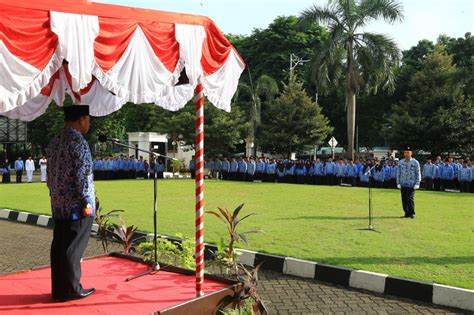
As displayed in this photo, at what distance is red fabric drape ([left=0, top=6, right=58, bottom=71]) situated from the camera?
11.8ft

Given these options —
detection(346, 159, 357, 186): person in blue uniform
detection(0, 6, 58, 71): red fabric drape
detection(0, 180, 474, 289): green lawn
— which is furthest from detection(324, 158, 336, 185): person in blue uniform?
detection(0, 6, 58, 71): red fabric drape

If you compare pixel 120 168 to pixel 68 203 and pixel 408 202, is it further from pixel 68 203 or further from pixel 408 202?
pixel 68 203

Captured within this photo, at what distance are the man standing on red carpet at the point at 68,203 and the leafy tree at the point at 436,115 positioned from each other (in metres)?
26.3

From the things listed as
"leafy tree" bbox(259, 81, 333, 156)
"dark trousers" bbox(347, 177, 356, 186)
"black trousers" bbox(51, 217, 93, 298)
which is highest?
"leafy tree" bbox(259, 81, 333, 156)

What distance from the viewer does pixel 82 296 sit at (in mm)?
4754

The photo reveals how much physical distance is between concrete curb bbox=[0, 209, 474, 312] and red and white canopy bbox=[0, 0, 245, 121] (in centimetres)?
280

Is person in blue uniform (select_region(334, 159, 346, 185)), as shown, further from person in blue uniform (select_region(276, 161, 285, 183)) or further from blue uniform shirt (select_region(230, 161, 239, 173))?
blue uniform shirt (select_region(230, 161, 239, 173))

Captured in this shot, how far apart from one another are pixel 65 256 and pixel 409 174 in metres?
9.23

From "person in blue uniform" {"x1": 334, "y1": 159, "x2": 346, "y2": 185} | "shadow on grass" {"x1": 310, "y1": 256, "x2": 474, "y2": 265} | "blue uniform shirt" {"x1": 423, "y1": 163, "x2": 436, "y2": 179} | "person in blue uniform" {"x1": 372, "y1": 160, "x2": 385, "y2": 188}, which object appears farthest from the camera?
"person in blue uniform" {"x1": 334, "y1": 159, "x2": 346, "y2": 185}

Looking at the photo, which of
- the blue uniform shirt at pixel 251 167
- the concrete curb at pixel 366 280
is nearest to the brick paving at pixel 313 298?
the concrete curb at pixel 366 280

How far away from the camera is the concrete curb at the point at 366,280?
17.9 ft

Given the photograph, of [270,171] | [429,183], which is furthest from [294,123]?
[429,183]

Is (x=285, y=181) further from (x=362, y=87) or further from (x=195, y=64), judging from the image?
(x=195, y=64)

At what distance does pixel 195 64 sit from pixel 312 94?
1589 inches
